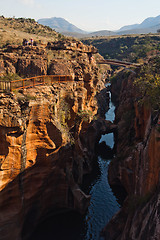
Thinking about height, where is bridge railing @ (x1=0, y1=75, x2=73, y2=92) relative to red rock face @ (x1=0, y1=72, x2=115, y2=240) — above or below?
above

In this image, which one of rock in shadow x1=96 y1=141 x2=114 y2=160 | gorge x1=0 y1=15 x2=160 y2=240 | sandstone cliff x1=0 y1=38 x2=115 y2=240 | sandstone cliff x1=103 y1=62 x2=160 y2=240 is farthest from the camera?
rock in shadow x1=96 y1=141 x2=114 y2=160

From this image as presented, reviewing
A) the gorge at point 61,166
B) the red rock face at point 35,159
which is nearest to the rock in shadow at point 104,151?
the gorge at point 61,166

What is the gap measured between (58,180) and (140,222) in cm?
924

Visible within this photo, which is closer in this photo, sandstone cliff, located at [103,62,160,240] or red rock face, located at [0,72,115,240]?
sandstone cliff, located at [103,62,160,240]

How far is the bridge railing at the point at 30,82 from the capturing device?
60.3 ft

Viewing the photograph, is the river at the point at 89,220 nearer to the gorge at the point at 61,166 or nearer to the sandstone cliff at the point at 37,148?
the gorge at the point at 61,166

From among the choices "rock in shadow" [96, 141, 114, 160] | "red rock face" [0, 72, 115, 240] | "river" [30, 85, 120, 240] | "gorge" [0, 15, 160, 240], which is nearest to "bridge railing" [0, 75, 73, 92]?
"gorge" [0, 15, 160, 240]

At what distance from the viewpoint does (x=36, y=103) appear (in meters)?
19.4

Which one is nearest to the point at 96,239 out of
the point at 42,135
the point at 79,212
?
the point at 79,212

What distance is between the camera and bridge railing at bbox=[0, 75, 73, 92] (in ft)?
60.3

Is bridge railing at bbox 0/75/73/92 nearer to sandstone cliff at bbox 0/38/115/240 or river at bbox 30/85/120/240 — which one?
sandstone cliff at bbox 0/38/115/240

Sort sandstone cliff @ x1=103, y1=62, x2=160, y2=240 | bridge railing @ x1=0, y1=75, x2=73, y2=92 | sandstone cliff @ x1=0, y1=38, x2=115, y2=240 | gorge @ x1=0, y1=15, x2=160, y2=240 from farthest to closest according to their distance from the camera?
bridge railing @ x1=0, y1=75, x2=73, y2=92, sandstone cliff @ x1=0, y1=38, x2=115, y2=240, gorge @ x1=0, y1=15, x2=160, y2=240, sandstone cliff @ x1=103, y1=62, x2=160, y2=240

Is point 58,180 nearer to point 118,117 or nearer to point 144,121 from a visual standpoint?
point 144,121

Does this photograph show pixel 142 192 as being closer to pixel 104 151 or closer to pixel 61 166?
pixel 61 166
